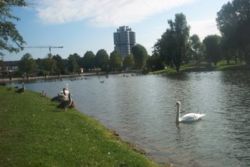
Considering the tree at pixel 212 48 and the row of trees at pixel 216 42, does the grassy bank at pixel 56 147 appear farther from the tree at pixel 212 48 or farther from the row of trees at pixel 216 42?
the tree at pixel 212 48

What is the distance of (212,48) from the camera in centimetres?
15575

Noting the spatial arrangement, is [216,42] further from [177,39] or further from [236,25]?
[236,25]

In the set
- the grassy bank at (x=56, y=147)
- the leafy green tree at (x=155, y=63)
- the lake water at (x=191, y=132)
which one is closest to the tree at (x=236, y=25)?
the leafy green tree at (x=155, y=63)

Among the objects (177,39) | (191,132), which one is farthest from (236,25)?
(191,132)

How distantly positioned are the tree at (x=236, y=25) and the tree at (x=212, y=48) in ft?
64.5

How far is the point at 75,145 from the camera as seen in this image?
59.8ft

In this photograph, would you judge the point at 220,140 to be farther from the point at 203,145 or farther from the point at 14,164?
the point at 14,164

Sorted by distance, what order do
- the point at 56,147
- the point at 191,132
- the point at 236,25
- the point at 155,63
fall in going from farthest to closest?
1. the point at 155,63
2. the point at 236,25
3. the point at 191,132
4. the point at 56,147

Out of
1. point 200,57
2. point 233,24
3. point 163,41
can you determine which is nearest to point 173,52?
point 163,41

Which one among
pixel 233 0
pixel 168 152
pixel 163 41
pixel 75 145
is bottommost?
pixel 168 152

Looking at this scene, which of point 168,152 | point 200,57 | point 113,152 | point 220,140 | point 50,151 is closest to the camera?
point 50,151

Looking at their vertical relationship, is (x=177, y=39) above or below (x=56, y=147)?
above

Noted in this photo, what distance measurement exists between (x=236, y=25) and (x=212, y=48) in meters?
28.5

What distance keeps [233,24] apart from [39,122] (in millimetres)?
112065
